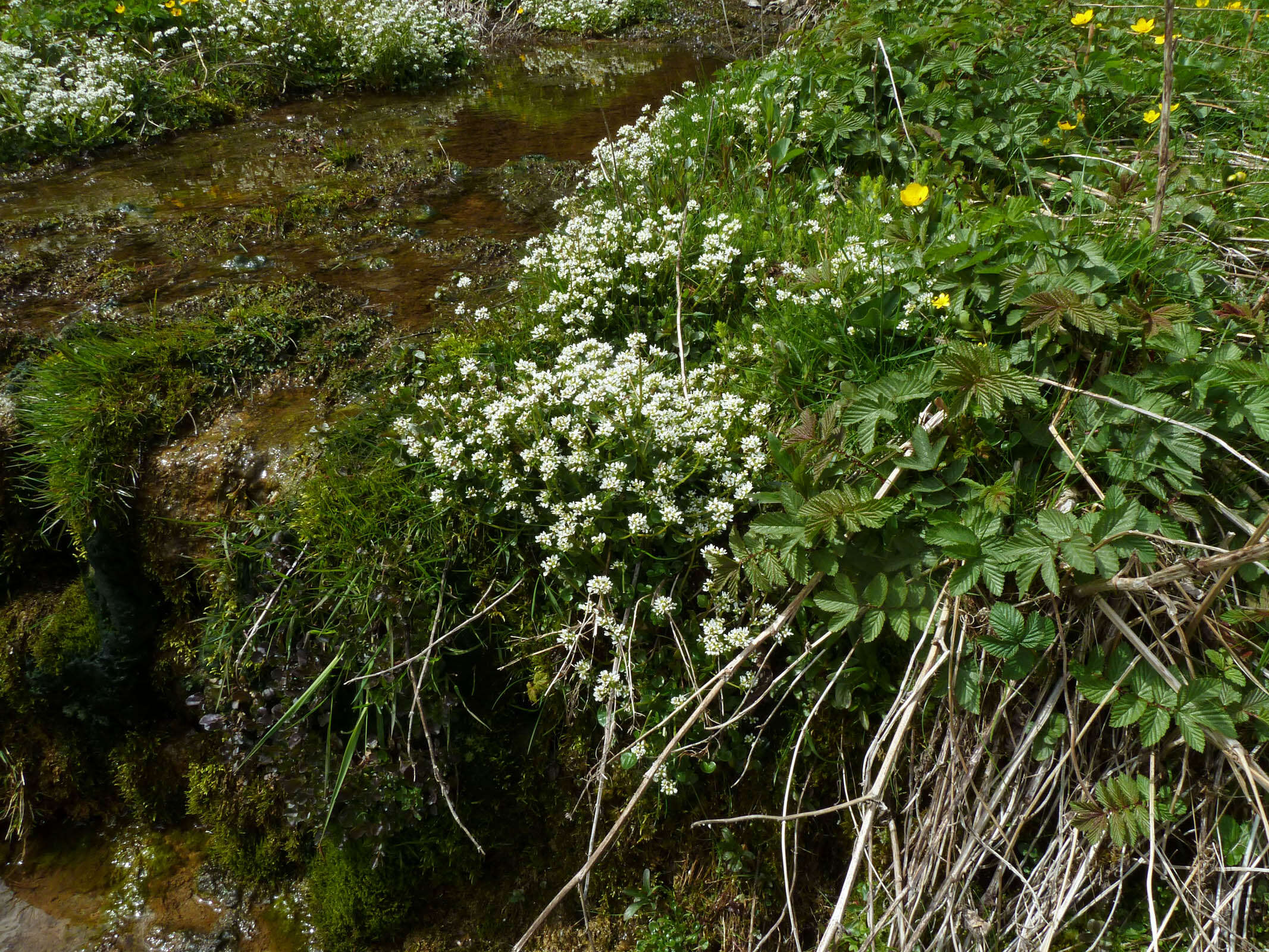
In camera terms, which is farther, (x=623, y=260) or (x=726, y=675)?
(x=623, y=260)

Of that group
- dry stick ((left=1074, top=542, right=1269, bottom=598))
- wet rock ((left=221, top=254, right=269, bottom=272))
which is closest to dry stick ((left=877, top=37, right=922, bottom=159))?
dry stick ((left=1074, top=542, right=1269, bottom=598))

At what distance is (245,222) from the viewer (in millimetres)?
4477

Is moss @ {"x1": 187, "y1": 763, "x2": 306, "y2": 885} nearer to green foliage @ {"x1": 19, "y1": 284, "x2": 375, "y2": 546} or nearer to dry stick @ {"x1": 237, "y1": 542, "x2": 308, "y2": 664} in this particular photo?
dry stick @ {"x1": 237, "y1": 542, "x2": 308, "y2": 664}

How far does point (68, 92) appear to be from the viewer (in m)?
5.86

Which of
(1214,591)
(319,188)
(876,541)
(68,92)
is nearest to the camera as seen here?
(1214,591)

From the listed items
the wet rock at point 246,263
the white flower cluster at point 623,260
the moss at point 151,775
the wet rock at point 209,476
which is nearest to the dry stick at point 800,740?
the white flower cluster at point 623,260

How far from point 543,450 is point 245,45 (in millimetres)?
6617

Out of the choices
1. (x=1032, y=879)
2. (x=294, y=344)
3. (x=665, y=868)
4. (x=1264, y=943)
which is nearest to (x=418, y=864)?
(x=665, y=868)

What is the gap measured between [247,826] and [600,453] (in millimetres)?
1841

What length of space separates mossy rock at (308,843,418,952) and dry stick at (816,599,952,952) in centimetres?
139

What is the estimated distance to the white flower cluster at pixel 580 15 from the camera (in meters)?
9.70

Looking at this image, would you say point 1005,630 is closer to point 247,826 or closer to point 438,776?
point 438,776

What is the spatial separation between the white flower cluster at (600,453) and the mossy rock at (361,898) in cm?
113

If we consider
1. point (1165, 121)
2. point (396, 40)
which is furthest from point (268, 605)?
point (396, 40)
